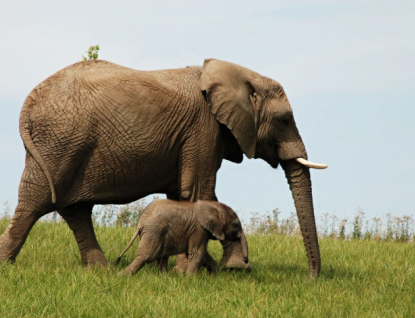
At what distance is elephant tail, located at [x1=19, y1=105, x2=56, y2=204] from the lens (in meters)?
8.16

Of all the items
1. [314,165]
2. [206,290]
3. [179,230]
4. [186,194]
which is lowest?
[206,290]

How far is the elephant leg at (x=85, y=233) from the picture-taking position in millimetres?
9055

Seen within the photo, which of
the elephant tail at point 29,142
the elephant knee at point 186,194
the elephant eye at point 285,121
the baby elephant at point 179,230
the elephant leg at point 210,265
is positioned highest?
the elephant eye at point 285,121

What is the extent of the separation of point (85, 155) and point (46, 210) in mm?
843

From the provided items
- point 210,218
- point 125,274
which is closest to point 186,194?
point 210,218

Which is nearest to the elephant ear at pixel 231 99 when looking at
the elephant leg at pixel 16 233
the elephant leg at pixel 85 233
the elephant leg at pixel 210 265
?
the elephant leg at pixel 210 265

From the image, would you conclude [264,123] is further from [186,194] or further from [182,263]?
[182,263]

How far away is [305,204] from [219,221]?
137 cm

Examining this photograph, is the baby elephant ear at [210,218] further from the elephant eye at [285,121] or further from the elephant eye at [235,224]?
the elephant eye at [285,121]

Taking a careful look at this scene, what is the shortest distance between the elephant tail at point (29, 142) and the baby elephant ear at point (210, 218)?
5.43 feet

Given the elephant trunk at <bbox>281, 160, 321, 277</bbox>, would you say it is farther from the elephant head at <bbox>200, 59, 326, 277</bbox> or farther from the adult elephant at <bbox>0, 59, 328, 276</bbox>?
the adult elephant at <bbox>0, 59, 328, 276</bbox>

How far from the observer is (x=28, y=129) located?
27.6ft

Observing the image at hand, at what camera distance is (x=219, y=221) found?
318 inches

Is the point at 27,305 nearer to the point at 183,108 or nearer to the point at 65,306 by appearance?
the point at 65,306
